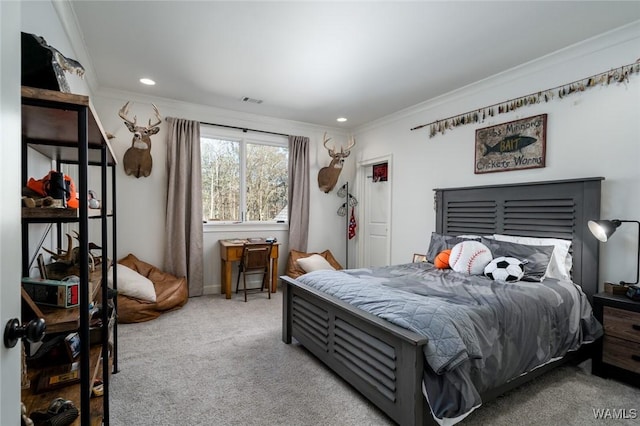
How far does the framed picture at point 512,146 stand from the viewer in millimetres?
3104

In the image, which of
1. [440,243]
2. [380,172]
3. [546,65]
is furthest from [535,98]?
[380,172]

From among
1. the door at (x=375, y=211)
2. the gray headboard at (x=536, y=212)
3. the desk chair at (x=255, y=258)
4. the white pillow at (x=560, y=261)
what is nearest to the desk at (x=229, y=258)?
the desk chair at (x=255, y=258)

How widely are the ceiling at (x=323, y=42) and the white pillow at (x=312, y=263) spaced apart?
234cm

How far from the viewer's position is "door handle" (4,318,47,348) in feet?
2.21

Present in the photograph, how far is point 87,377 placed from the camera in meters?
1.09

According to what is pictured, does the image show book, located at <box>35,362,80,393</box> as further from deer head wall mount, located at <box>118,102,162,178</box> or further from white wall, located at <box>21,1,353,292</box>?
deer head wall mount, located at <box>118,102,162,178</box>

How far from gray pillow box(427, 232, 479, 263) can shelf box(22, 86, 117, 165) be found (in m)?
3.17

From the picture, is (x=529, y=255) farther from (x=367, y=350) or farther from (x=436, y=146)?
(x=436, y=146)

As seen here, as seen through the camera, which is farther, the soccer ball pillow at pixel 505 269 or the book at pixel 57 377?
the soccer ball pillow at pixel 505 269

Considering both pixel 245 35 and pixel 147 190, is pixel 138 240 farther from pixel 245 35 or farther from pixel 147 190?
pixel 245 35

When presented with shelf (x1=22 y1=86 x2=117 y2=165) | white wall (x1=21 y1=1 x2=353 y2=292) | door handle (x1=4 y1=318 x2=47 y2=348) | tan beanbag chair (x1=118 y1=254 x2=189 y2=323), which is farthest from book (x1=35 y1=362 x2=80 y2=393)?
white wall (x1=21 y1=1 x2=353 y2=292)

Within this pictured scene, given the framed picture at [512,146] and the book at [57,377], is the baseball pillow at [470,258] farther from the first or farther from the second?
the book at [57,377]

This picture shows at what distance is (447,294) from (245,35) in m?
2.61

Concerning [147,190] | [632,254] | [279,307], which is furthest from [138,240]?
[632,254]
